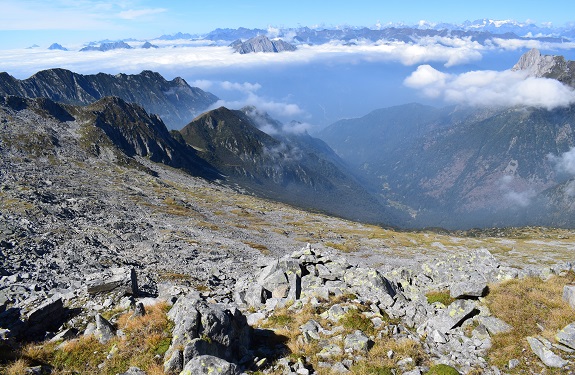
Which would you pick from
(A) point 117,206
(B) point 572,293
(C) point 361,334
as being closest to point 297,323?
(C) point 361,334

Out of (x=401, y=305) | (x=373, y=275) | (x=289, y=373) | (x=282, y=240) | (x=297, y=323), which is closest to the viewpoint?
(x=289, y=373)

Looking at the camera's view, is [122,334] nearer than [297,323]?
Yes

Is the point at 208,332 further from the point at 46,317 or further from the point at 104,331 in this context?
the point at 46,317

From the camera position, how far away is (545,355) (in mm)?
17891

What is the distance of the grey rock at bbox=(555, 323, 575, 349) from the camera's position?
59.6 ft

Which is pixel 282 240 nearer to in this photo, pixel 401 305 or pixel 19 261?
pixel 19 261

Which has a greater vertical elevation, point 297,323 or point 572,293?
point 572,293

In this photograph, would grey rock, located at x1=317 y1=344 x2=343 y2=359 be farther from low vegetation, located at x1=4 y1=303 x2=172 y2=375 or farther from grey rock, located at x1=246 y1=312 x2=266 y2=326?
low vegetation, located at x1=4 y1=303 x2=172 y2=375

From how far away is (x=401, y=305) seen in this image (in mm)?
26469

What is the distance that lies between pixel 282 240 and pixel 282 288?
6640 cm

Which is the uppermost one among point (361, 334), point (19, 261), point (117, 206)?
point (361, 334)

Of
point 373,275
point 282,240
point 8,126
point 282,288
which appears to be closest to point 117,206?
point 282,240

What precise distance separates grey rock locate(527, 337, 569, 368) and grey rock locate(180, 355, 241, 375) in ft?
51.3

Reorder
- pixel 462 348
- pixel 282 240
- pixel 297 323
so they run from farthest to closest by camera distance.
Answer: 1. pixel 282 240
2. pixel 297 323
3. pixel 462 348
